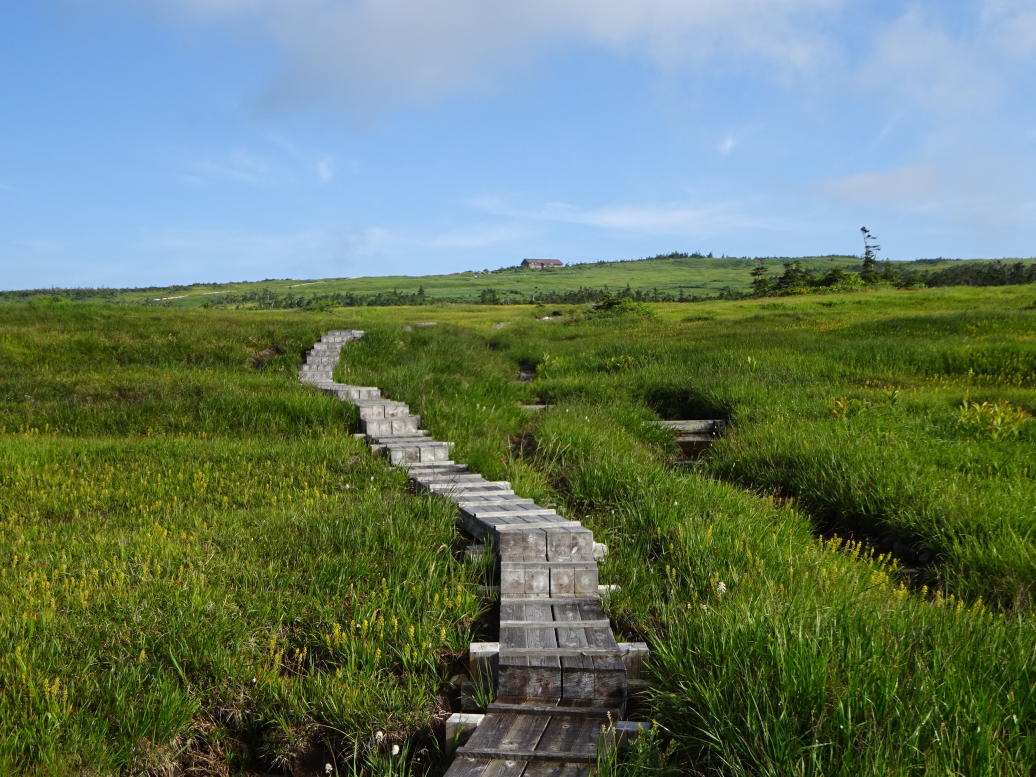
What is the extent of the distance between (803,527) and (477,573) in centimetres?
309

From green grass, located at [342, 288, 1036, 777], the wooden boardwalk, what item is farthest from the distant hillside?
the wooden boardwalk

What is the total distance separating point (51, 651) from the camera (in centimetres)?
366

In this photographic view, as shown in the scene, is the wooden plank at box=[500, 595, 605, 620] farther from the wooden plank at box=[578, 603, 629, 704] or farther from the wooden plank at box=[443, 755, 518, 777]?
the wooden plank at box=[443, 755, 518, 777]

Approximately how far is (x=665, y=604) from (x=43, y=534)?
4704mm

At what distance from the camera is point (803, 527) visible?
6.38m

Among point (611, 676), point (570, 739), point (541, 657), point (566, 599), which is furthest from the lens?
point (566, 599)

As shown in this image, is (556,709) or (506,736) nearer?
(506,736)

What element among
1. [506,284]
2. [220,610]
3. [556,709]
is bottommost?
[556,709]

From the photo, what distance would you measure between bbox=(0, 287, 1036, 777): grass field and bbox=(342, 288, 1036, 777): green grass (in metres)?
0.03

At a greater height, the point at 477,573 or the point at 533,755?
the point at 477,573

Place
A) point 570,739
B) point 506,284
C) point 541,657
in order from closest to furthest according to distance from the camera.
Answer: point 570,739 → point 541,657 → point 506,284

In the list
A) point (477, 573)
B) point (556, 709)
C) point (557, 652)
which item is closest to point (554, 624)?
point (557, 652)

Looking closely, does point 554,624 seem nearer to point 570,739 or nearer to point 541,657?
point 541,657

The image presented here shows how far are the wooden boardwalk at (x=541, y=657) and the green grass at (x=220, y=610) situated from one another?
30cm
